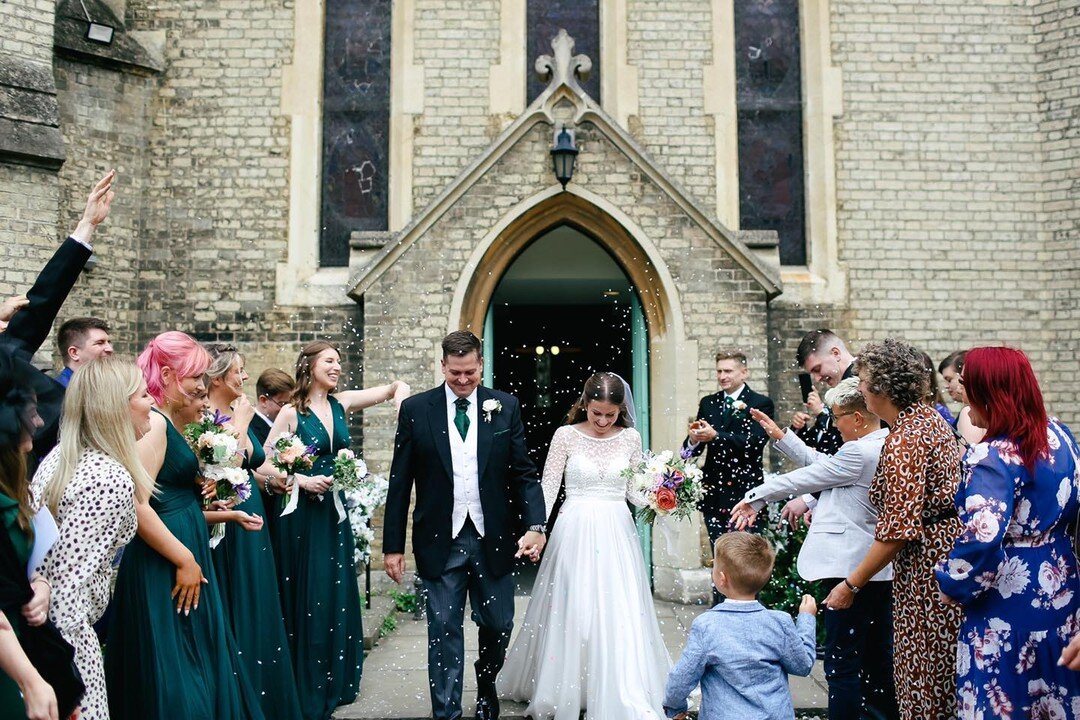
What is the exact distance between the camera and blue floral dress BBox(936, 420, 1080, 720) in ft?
10.1

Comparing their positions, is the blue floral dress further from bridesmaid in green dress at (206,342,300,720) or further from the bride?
bridesmaid in green dress at (206,342,300,720)

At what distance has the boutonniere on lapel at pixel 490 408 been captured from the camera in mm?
4828

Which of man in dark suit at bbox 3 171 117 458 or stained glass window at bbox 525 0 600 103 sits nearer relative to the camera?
man in dark suit at bbox 3 171 117 458

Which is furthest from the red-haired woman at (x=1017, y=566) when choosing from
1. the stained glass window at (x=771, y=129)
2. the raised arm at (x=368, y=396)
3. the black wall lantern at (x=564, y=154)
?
the stained glass window at (x=771, y=129)

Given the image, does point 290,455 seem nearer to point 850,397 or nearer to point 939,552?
point 850,397

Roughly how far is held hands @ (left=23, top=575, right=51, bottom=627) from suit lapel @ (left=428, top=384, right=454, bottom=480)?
2330 mm

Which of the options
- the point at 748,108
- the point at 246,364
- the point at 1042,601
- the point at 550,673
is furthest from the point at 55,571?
the point at 748,108

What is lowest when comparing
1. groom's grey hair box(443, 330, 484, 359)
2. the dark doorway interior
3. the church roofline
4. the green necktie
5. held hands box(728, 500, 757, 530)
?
held hands box(728, 500, 757, 530)

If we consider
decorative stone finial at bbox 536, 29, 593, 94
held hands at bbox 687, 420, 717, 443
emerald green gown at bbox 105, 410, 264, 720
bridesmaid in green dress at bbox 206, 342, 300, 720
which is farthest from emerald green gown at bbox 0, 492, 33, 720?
decorative stone finial at bbox 536, 29, 593, 94

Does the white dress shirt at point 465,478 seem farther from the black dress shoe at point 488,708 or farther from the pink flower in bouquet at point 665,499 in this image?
the pink flower in bouquet at point 665,499

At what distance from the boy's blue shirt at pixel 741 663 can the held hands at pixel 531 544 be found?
4.82 ft

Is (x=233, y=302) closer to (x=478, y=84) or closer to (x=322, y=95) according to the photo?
(x=322, y=95)

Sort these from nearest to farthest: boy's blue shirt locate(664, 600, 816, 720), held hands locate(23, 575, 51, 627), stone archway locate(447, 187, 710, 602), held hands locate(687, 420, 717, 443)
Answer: held hands locate(23, 575, 51, 627) → boy's blue shirt locate(664, 600, 816, 720) → held hands locate(687, 420, 717, 443) → stone archway locate(447, 187, 710, 602)

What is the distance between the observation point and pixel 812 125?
1051 centimetres
